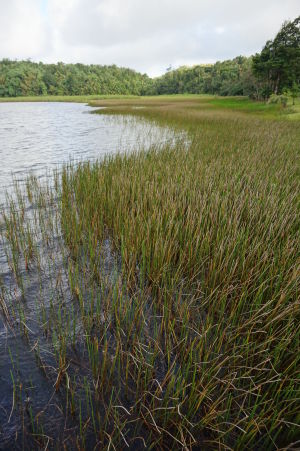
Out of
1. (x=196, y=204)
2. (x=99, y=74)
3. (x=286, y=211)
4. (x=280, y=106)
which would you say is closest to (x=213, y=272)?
(x=196, y=204)

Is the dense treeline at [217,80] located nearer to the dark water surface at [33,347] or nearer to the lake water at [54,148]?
the lake water at [54,148]

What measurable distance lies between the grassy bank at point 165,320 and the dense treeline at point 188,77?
33709mm

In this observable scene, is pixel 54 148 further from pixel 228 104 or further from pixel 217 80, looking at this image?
pixel 217 80

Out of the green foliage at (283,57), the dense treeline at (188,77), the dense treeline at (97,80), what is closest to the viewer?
the green foliage at (283,57)

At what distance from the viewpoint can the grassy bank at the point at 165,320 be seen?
157cm

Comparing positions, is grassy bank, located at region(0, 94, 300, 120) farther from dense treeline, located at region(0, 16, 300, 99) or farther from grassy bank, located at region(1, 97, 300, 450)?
grassy bank, located at region(1, 97, 300, 450)

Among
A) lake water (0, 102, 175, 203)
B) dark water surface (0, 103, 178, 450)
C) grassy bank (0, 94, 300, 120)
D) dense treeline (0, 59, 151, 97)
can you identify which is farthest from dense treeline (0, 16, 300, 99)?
dark water surface (0, 103, 178, 450)

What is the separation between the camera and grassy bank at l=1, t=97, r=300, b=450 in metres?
1.57

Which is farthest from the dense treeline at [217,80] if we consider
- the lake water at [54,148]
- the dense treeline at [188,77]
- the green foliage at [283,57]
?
the lake water at [54,148]

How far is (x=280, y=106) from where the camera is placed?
2705cm

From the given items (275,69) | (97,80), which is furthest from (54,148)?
(97,80)

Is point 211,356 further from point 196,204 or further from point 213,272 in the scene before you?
point 196,204

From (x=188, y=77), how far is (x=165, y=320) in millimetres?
100217

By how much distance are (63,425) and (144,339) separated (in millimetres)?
821
